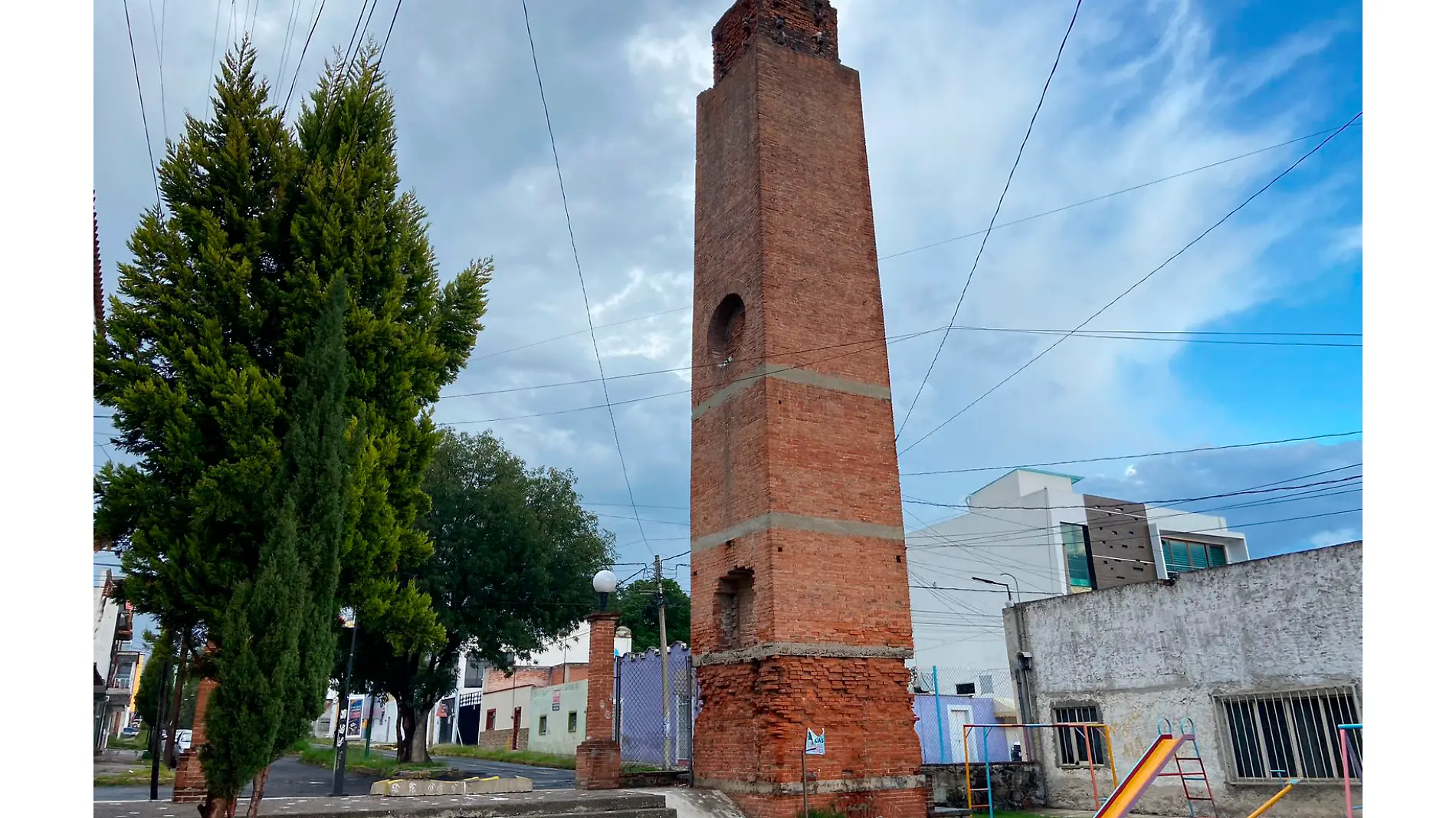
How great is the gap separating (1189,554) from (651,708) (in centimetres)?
2238

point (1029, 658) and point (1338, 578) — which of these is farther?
point (1029, 658)

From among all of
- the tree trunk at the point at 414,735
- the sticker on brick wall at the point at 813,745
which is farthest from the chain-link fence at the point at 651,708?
the sticker on brick wall at the point at 813,745

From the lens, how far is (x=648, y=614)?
4328cm

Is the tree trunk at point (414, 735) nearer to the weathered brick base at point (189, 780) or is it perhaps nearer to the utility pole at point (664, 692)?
the utility pole at point (664, 692)

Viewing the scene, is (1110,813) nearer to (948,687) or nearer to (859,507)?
(859,507)

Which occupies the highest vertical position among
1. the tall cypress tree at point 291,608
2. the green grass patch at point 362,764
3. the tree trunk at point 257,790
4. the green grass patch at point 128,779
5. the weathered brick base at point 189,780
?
the tall cypress tree at point 291,608

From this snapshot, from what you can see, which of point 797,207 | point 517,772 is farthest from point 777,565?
point 517,772

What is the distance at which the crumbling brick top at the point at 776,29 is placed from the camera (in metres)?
13.5

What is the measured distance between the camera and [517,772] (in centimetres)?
2458

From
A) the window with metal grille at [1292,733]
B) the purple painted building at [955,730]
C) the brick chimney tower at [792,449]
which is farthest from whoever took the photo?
the purple painted building at [955,730]

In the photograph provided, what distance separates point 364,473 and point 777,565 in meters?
4.98

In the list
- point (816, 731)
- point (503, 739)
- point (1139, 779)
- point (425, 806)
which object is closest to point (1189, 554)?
point (1139, 779)

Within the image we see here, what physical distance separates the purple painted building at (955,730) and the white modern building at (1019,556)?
22.3 ft

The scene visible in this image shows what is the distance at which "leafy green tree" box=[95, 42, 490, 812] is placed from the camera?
7.25 metres
